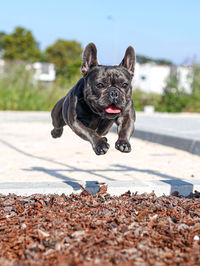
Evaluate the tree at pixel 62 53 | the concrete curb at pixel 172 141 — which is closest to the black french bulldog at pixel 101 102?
the concrete curb at pixel 172 141

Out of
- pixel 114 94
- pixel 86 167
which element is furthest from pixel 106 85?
pixel 86 167

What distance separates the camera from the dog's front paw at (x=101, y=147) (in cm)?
305

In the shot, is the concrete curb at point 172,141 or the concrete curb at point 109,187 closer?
the concrete curb at point 109,187

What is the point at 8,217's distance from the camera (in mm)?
3584

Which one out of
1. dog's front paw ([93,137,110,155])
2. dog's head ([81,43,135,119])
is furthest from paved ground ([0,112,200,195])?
dog's head ([81,43,135,119])

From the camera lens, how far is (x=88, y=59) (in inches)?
134

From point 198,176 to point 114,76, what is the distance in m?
3.33

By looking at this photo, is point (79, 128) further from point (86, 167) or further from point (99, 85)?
point (86, 167)

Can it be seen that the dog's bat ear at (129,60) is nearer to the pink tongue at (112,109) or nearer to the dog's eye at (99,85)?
the dog's eye at (99,85)

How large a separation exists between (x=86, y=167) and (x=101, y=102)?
380cm

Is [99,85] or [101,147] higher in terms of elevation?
[99,85]

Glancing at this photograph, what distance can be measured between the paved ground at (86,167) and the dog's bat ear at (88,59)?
1.47 metres

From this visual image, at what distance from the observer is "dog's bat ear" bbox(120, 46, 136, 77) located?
349 centimetres

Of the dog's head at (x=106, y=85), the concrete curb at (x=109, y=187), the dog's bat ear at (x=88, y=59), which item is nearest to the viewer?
the dog's head at (x=106, y=85)
